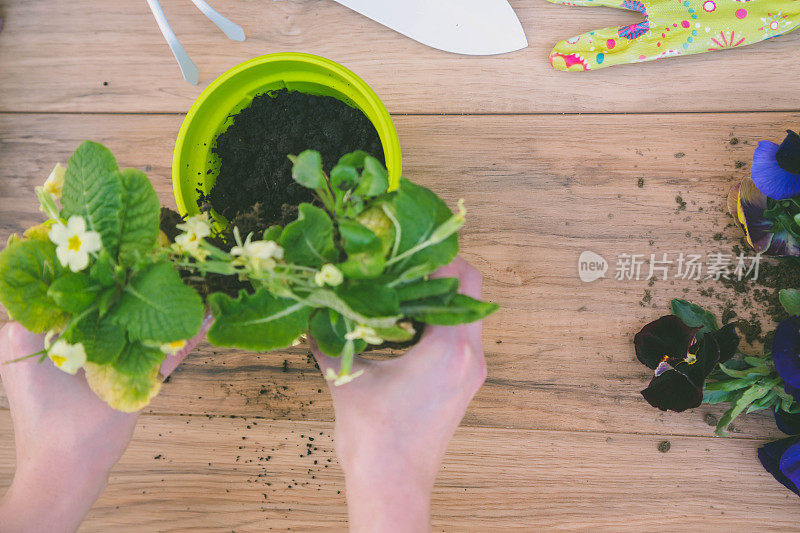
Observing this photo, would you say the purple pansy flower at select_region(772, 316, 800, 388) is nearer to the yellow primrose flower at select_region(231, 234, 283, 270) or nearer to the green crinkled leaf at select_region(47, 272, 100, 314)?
the yellow primrose flower at select_region(231, 234, 283, 270)

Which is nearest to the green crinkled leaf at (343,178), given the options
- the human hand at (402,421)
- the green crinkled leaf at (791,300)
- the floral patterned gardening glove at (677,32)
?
the human hand at (402,421)

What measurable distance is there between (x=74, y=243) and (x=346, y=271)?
0.17 m

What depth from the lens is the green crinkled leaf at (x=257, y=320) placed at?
335mm

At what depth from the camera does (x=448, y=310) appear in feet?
1.15

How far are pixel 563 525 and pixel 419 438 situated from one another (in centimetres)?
31

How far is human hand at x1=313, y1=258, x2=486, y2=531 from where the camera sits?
1.34 ft

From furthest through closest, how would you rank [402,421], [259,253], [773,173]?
[773,173], [402,421], [259,253]

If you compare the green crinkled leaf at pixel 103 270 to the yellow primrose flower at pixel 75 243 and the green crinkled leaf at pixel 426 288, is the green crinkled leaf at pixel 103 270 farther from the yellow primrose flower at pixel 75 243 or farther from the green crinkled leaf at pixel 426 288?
the green crinkled leaf at pixel 426 288

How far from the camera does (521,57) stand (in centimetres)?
61

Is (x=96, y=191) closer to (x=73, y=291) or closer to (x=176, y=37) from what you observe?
(x=73, y=291)

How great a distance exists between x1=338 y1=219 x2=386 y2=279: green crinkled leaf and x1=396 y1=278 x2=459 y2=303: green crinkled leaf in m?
0.03

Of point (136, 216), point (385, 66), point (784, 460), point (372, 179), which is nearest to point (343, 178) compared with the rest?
point (372, 179)

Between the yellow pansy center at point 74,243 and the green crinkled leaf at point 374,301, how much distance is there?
0.17 m

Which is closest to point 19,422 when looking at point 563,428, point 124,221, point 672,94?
point 124,221
